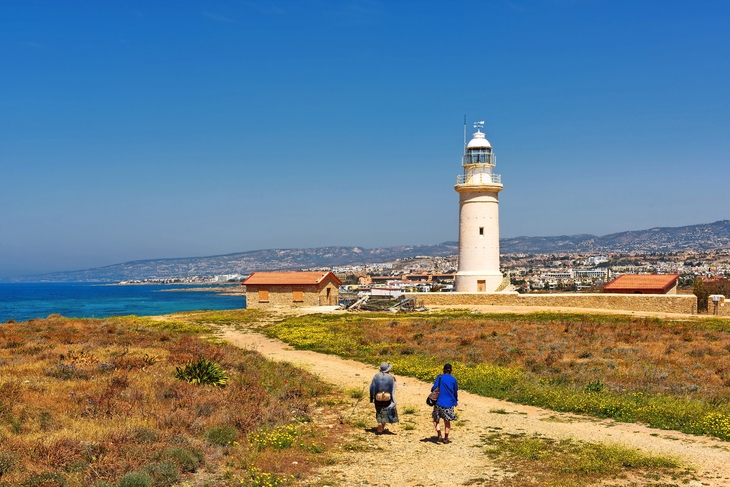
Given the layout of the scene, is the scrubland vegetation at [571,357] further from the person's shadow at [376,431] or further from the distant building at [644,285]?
the distant building at [644,285]

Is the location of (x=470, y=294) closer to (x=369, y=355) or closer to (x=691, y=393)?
(x=369, y=355)

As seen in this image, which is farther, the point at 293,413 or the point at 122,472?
the point at 293,413

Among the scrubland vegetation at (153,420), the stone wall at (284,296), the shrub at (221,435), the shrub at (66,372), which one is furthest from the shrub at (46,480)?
the stone wall at (284,296)

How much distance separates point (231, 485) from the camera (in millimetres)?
8273

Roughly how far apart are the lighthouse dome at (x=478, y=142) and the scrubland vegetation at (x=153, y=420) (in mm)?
28306

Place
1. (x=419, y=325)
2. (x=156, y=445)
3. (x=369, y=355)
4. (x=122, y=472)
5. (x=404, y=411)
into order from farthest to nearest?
(x=419, y=325)
(x=369, y=355)
(x=404, y=411)
(x=156, y=445)
(x=122, y=472)

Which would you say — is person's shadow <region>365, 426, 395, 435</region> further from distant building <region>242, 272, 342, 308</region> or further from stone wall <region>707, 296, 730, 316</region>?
distant building <region>242, 272, 342, 308</region>

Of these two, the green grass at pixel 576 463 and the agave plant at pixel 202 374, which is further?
the agave plant at pixel 202 374

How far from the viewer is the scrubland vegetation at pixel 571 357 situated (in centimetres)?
1280

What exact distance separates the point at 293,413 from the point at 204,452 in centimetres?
304

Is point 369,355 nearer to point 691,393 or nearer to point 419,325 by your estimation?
point 419,325

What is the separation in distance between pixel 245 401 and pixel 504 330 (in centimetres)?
1591

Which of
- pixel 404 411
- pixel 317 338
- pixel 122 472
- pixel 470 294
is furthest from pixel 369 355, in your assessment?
pixel 470 294

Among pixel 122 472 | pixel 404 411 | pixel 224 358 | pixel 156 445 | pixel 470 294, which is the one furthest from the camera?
pixel 470 294
